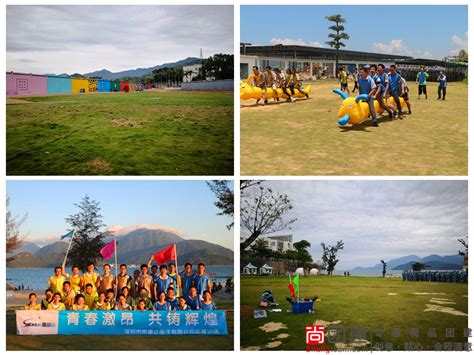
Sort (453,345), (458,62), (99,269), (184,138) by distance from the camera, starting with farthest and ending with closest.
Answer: (458,62), (184,138), (99,269), (453,345)

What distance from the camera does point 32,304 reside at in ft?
22.2

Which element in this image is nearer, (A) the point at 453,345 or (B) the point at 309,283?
(A) the point at 453,345

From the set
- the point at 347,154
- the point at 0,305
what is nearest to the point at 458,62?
the point at 347,154

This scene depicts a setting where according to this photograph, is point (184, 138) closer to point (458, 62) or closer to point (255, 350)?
point (255, 350)

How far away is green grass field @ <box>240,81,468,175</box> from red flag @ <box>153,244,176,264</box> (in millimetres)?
1552

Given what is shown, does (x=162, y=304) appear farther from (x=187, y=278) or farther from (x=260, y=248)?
(x=260, y=248)

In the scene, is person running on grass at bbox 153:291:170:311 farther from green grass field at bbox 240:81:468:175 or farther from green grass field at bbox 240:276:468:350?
green grass field at bbox 240:81:468:175

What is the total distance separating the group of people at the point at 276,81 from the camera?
9.53m

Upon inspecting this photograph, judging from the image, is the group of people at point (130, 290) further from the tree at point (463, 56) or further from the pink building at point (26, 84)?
the tree at point (463, 56)

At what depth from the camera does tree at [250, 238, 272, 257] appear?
275 inches

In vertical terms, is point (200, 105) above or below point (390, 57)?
below

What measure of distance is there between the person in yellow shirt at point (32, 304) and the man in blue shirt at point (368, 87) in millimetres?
6457

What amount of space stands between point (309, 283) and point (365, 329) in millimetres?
1022

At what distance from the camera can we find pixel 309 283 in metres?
7.05
